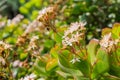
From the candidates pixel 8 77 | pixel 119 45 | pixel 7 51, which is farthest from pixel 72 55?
pixel 8 77

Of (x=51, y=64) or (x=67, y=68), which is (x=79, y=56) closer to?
(x=67, y=68)

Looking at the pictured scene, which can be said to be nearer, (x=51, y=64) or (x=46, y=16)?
(x=46, y=16)

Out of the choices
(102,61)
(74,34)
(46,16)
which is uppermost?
(46,16)

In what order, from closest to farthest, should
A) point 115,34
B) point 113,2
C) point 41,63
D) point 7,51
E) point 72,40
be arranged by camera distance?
point 72,40 < point 115,34 < point 7,51 < point 41,63 < point 113,2

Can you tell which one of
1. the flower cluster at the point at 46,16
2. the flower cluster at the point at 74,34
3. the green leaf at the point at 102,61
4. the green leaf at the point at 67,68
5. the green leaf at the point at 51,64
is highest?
the flower cluster at the point at 46,16

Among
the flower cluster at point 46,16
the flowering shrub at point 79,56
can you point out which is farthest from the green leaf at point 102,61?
the flower cluster at point 46,16

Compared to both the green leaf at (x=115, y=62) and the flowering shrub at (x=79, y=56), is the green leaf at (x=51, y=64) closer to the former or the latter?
the flowering shrub at (x=79, y=56)

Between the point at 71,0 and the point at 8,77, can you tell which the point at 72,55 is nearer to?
the point at 8,77

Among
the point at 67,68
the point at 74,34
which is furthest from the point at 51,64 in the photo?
the point at 74,34

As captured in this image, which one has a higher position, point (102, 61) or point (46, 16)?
point (46, 16)

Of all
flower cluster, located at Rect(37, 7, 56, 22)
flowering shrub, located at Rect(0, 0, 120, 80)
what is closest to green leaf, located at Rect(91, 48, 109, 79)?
flowering shrub, located at Rect(0, 0, 120, 80)

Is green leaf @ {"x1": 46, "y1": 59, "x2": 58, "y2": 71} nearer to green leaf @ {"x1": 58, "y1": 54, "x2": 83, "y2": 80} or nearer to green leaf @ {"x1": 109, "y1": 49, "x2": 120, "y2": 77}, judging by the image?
green leaf @ {"x1": 58, "y1": 54, "x2": 83, "y2": 80}
